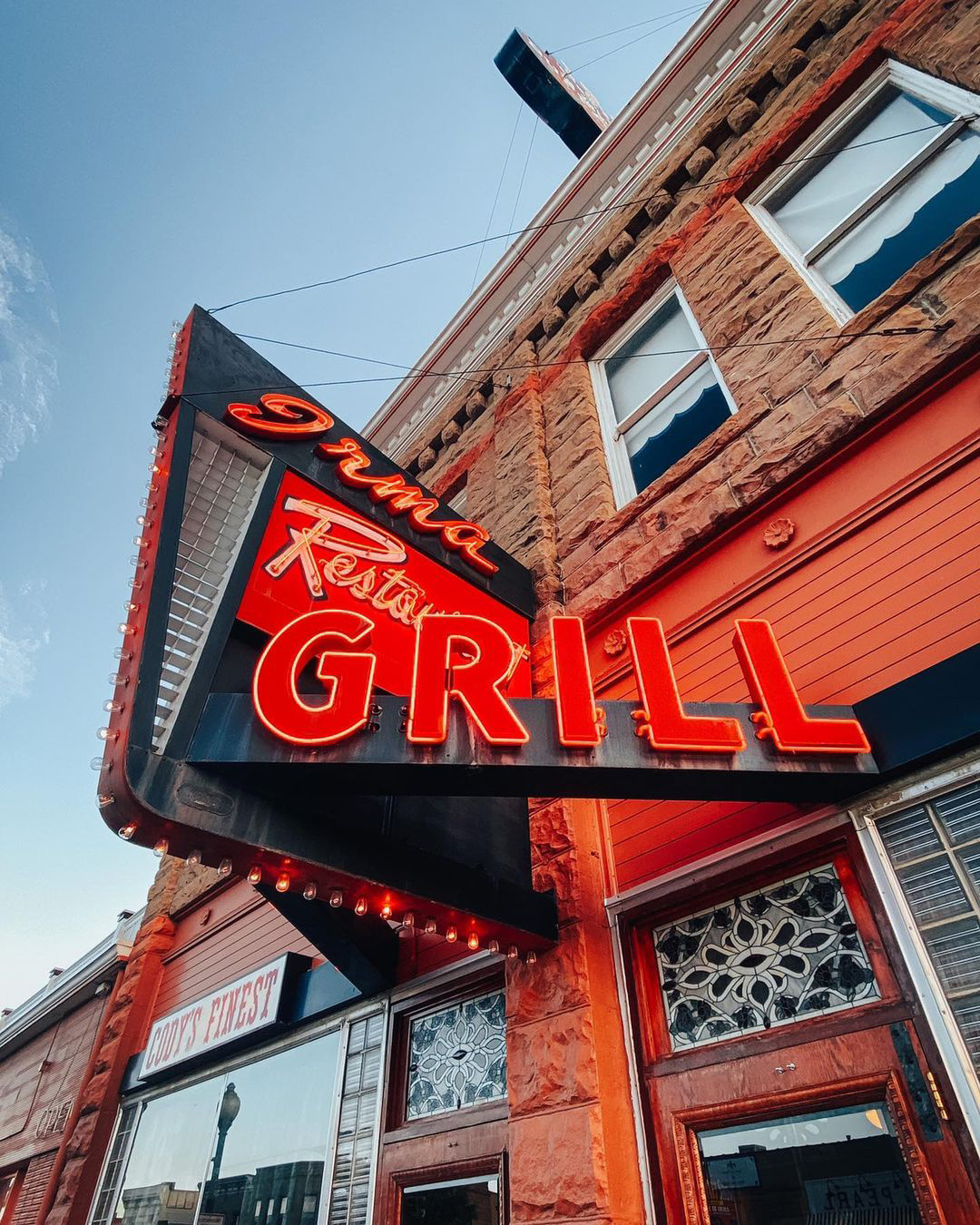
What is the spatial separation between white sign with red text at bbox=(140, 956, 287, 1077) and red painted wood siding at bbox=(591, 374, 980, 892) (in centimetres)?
396

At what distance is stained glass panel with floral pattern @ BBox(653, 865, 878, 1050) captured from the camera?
141 inches

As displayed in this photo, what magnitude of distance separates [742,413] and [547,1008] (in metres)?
4.63

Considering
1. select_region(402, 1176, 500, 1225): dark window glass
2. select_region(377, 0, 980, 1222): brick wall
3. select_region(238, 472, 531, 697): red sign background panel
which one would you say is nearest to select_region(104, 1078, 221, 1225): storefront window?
select_region(402, 1176, 500, 1225): dark window glass

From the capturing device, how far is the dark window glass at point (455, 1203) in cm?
436

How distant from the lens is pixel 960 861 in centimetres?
332

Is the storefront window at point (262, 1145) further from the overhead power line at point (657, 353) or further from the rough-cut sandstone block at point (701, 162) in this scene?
the rough-cut sandstone block at point (701, 162)

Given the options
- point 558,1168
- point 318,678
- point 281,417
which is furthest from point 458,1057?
point 281,417

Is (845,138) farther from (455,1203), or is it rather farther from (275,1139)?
(275,1139)

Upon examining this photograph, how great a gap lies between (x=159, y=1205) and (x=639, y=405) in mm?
9661

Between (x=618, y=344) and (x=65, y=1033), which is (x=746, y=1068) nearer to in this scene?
(x=618, y=344)

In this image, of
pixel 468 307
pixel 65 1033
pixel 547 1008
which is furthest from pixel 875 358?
pixel 65 1033

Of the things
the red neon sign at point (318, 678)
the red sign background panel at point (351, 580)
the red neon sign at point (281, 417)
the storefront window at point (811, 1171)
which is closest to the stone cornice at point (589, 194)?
the red neon sign at point (281, 417)

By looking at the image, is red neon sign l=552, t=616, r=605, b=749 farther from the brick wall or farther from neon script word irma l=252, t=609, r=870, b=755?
the brick wall

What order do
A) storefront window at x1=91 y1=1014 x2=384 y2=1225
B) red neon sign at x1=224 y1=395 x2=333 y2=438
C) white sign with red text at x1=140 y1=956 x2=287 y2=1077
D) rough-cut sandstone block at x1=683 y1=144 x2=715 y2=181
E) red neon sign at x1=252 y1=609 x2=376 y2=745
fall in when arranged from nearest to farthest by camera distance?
red neon sign at x1=252 y1=609 x2=376 y2=745
red neon sign at x1=224 y1=395 x2=333 y2=438
storefront window at x1=91 y1=1014 x2=384 y2=1225
white sign with red text at x1=140 y1=956 x2=287 y2=1077
rough-cut sandstone block at x1=683 y1=144 x2=715 y2=181
